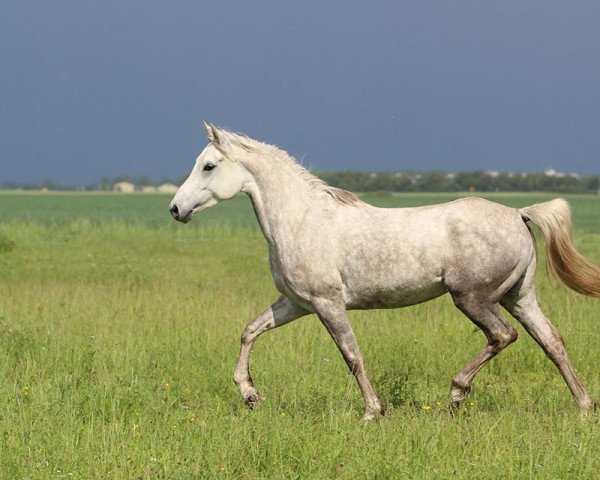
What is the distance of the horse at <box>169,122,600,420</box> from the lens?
22.1 ft

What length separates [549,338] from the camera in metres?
7.00

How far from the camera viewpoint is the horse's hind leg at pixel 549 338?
6875mm

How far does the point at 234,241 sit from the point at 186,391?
17.9 m

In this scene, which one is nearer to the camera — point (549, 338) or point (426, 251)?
point (426, 251)

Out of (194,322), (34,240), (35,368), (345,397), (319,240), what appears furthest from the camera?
(34,240)

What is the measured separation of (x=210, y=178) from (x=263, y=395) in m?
1.88

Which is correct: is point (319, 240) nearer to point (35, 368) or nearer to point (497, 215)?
point (497, 215)

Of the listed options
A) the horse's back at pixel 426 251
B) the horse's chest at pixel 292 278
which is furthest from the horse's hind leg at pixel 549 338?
the horse's chest at pixel 292 278

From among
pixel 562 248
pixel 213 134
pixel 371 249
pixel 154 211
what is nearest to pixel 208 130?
pixel 213 134

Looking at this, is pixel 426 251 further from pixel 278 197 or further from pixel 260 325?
pixel 260 325

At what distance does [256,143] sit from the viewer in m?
7.11

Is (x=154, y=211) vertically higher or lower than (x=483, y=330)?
higher

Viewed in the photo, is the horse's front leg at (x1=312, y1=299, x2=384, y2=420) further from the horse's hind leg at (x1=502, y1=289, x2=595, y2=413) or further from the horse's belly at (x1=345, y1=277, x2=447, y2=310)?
the horse's hind leg at (x1=502, y1=289, x2=595, y2=413)

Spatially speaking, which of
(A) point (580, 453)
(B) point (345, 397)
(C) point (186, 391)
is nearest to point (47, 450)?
(C) point (186, 391)
